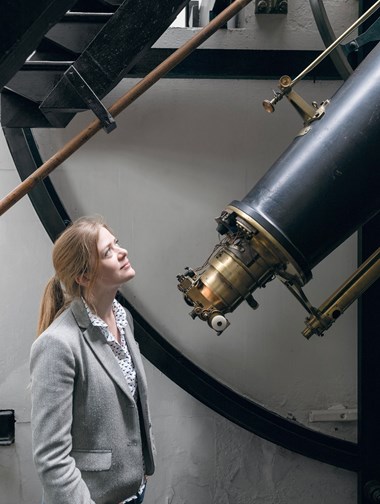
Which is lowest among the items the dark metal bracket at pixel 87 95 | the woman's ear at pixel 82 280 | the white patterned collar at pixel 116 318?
the white patterned collar at pixel 116 318

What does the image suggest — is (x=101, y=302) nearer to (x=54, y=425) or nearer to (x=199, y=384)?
(x=54, y=425)

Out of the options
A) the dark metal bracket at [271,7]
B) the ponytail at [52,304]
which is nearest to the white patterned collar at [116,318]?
the ponytail at [52,304]

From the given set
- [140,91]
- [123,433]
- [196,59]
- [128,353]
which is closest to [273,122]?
[196,59]

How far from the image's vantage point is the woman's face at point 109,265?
2.24 meters

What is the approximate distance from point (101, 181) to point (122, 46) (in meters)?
0.88

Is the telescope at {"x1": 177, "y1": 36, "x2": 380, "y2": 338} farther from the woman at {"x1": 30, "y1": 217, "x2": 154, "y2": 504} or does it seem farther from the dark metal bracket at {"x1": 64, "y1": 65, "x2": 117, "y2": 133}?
the dark metal bracket at {"x1": 64, "y1": 65, "x2": 117, "y2": 133}

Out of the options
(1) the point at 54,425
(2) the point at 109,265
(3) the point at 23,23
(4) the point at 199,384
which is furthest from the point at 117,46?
(4) the point at 199,384

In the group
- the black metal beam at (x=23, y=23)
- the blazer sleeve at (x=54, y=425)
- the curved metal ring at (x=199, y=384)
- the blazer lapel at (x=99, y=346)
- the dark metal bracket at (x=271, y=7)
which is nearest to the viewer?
the black metal beam at (x=23, y=23)

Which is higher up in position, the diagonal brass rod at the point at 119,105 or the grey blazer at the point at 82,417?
the diagonal brass rod at the point at 119,105

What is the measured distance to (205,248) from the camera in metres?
3.25

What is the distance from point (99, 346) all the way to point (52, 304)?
22 cm

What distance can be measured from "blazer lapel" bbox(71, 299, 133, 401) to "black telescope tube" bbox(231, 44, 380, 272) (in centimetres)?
62

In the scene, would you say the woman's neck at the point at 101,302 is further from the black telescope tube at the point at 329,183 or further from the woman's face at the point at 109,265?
the black telescope tube at the point at 329,183

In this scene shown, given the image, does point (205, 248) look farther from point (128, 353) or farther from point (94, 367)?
point (94, 367)
